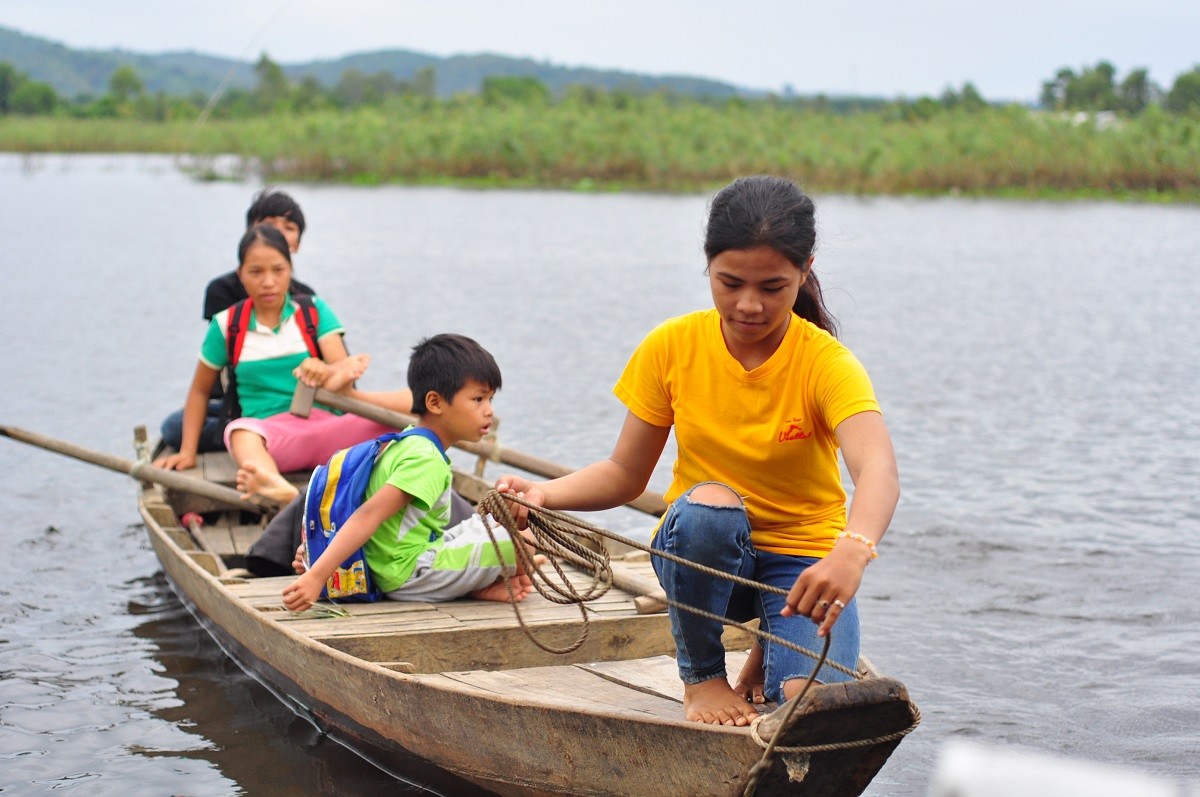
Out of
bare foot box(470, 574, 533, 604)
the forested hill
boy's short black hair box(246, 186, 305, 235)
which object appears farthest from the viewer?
the forested hill

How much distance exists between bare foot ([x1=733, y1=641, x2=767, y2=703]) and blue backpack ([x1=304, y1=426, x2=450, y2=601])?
4.37ft

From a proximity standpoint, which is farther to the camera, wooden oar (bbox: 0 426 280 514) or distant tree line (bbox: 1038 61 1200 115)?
distant tree line (bbox: 1038 61 1200 115)

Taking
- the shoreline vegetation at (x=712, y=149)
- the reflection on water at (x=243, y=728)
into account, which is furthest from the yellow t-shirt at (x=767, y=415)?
the shoreline vegetation at (x=712, y=149)

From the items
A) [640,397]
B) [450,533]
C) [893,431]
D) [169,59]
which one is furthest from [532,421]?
[169,59]

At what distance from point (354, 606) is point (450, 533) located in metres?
0.40

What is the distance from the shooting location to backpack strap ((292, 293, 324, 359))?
599 centimetres

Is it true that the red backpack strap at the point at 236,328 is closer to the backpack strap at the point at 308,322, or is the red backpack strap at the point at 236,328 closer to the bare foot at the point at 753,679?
the backpack strap at the point at 308,322

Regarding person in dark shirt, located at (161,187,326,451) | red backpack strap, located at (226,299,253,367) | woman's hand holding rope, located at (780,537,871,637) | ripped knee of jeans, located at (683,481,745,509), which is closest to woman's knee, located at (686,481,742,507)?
ripped knee of jeans, located at (683,481,745,509)

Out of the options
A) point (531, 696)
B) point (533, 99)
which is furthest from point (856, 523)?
point (533, 99)

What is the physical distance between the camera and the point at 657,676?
3.96 metres

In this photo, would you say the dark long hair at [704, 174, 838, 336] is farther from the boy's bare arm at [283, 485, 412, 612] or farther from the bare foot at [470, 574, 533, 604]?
the bare foot at [470, 574, 533, 604]

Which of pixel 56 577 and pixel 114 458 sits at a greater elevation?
pixel 114 458

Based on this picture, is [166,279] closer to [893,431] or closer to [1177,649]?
[893,431]

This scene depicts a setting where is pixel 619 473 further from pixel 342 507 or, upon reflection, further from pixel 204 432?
pixel 204 432
